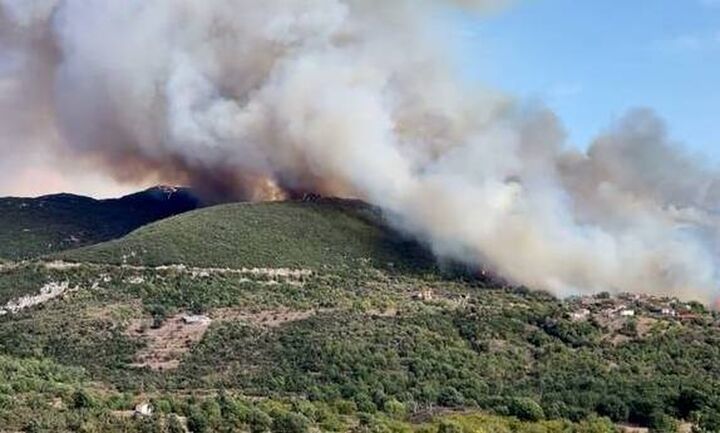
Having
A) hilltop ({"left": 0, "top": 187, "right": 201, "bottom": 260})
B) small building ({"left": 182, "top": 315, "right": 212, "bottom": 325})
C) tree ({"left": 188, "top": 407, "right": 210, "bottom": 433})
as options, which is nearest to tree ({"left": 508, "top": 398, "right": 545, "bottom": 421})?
tree ({"left": 188, "top": 407, "right": 210, "bottom": 433})

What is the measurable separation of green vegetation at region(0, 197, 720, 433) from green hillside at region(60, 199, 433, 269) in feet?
0.51

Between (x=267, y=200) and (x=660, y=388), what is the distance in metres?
39.1

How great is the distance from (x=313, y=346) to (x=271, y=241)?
1881 centimetres

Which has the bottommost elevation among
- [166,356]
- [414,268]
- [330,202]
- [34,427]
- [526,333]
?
[34,427]

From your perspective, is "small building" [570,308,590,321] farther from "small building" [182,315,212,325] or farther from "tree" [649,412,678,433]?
"small building" [182,315,212,325]

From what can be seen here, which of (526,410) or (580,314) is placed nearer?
(526,410)

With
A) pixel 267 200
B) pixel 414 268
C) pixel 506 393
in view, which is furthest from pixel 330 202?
pixel 506 393

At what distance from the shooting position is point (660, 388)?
143 ft

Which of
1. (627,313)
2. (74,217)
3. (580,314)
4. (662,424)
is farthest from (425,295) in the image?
(74,217)

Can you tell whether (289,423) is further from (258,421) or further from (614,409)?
(614,409)

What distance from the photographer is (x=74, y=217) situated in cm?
7975

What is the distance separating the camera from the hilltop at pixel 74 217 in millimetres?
72688

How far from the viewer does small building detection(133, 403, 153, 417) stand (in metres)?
33.6

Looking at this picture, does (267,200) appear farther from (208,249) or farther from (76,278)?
(76,278)
